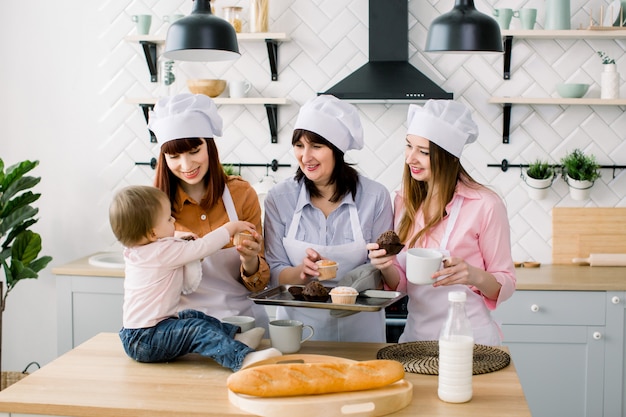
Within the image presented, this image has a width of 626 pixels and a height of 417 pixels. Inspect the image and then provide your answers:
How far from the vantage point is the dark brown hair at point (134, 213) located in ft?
7.27

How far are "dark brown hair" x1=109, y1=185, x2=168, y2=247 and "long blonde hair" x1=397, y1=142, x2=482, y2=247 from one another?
87 cm

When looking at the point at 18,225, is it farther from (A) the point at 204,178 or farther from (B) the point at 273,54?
(A) the point at 204,178

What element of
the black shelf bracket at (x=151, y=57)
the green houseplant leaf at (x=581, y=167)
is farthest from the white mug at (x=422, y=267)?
the black shelf bracket at (x=151, y=57)

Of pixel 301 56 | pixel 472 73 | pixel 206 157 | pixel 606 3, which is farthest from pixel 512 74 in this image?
pixel 206 157

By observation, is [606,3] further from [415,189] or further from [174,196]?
[174,196]

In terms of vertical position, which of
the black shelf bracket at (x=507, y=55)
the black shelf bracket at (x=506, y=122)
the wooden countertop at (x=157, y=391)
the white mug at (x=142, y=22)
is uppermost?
the white mug at (x=142, y=22)

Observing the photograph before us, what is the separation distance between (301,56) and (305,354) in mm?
2568

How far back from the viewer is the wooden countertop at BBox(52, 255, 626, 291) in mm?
3859

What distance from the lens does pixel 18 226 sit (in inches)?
166

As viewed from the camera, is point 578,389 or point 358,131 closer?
point 358,131

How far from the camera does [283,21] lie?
4543mm

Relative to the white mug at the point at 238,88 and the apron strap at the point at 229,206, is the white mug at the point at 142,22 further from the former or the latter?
the apron strap at the point at 229,206

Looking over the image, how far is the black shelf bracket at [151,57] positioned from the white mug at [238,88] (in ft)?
1.66

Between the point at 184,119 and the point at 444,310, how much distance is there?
1041 millimetres
